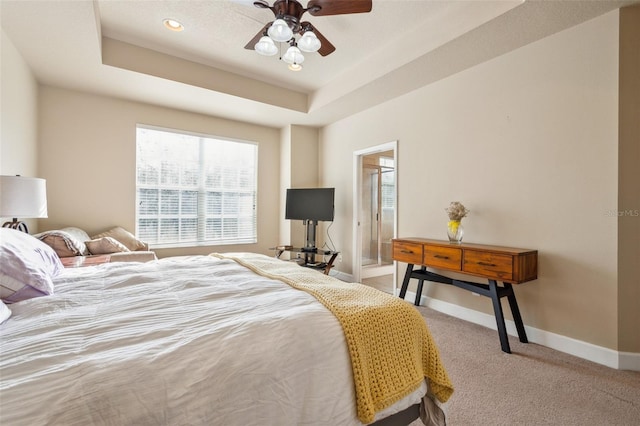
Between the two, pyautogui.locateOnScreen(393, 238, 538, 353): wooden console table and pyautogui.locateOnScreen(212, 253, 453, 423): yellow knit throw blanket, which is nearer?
pyautogui.locateOnScreen(212, 253, 453, 423): yellow knit throw blanket

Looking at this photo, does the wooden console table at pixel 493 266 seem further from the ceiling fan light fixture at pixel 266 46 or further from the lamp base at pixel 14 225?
the lamp base at pixel 14 225

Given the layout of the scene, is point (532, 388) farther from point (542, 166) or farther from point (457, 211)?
point (542, 166)

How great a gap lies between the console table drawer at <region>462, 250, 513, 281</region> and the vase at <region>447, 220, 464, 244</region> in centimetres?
35

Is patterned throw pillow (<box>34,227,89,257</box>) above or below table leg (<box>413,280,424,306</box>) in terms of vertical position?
above

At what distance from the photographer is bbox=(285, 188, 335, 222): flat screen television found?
4.38 metres

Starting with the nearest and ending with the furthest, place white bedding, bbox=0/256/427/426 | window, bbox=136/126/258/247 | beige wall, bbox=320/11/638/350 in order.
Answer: white bedding, bbox=0/256/427/426
beige wall, bbox=320/11/638/350
window, bbox=136/126/258/247

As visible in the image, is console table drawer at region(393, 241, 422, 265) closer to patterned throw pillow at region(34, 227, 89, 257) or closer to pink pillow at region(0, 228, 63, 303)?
pink pillow at region(0, 228, 63, 303)

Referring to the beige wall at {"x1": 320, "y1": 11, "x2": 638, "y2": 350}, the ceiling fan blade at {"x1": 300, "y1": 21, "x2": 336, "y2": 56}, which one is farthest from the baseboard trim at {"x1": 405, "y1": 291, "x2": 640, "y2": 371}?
the ceiling fan blade at {"x1": 300, "y1": 21, "x2": 336, "y2": 56}

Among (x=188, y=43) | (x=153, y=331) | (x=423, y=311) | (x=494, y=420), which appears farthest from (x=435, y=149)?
(x=153, y=331)

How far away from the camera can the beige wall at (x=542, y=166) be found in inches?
87.4

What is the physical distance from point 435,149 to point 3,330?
3.59 meters

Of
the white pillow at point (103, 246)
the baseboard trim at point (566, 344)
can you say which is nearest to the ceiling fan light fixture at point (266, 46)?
the white pillow at point (103, 246)

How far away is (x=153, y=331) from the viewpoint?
104cm

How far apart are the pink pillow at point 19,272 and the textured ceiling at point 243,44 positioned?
6.19 feet
